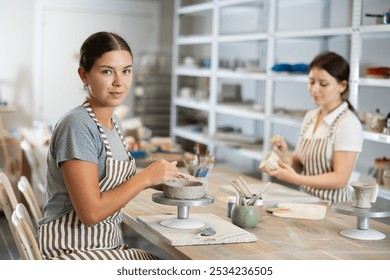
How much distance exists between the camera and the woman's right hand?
3230mm

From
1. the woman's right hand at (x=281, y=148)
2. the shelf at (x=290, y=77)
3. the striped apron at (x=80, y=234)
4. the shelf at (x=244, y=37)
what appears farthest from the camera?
the shelf at (x=244, y=37)

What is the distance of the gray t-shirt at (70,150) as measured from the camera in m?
2.04

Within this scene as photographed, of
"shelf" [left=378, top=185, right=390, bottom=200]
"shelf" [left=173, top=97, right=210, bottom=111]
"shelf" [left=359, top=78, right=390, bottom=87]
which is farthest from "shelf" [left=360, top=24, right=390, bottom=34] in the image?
"shelf" [left=173, top=97, right=210, bottom=111]

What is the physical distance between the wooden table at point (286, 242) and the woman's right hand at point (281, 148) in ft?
2.11

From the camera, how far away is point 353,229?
2.31m

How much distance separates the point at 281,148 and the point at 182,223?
1.14 meters

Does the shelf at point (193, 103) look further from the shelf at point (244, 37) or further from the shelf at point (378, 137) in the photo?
the shelf at point (378, 137)

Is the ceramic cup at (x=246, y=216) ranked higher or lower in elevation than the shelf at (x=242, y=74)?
lower

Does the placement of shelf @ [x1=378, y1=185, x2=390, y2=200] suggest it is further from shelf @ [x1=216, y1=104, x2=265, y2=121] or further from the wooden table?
shelf @ [x1=216, y1=104, x2=265, y2=121]

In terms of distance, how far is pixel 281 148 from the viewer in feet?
10.7

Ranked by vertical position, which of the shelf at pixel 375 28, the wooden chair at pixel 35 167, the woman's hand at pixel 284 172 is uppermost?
the shelf at pixel 375 28

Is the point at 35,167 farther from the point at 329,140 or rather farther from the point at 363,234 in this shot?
the point at 363,234

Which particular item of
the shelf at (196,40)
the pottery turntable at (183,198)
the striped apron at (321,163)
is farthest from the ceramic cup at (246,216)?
the shelf at (196,40)
